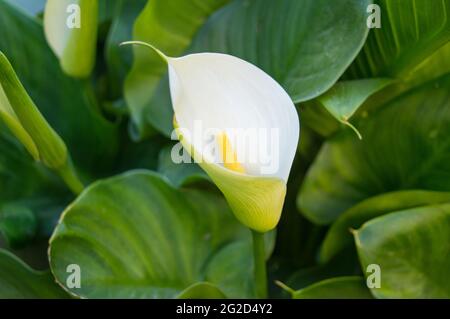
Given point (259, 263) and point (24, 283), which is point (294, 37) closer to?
point (259, 263)

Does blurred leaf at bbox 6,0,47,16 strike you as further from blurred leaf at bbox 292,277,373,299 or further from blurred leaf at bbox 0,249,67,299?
blurred leaf at bbox 292,277,373,299

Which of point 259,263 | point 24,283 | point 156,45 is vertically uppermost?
point 156,45

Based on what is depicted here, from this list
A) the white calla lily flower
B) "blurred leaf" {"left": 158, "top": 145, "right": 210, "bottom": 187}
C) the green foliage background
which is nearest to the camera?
the white calla lily flower

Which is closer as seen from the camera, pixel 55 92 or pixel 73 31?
pixel 73 31

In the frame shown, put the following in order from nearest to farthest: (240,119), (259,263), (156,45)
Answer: (240,119)
(259,263)
(156,45)

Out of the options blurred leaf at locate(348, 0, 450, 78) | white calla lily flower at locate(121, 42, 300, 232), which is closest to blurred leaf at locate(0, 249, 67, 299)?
white calla lily flower at locate(121, 42, 300, 232)

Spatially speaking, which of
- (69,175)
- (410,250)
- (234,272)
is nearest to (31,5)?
(69,175)

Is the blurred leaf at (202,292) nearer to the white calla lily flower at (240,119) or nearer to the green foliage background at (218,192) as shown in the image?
the green foliage background at (218,192)
